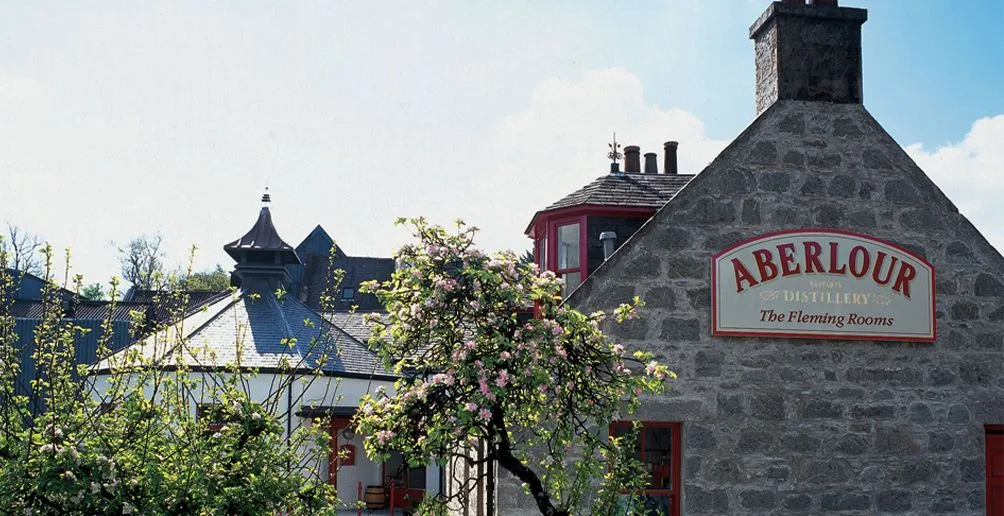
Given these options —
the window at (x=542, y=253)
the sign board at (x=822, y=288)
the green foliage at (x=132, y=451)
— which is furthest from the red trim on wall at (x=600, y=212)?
the green foliage at (x=132, y=451)

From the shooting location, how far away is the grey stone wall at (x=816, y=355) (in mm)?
9508

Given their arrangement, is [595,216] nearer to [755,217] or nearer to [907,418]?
[755,217]

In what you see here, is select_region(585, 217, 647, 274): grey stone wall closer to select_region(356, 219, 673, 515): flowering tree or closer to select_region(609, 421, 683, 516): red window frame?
select_region(609, 421, 683, 516): red window frame

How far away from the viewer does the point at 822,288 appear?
32.2ft

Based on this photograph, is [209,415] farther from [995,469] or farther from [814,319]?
[995,469]

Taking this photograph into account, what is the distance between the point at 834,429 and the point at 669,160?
Answer: 30.2 feet

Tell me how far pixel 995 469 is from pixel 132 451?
829 cm

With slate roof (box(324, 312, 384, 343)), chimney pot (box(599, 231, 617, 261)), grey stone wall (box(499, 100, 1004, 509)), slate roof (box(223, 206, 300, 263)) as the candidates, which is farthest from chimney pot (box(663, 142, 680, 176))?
slate roof (box(324, 312, 384, 343))

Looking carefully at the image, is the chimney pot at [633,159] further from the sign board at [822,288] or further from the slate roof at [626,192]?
the sign board at [822,288]

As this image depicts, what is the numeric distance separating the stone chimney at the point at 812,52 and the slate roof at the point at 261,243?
63.3 ft

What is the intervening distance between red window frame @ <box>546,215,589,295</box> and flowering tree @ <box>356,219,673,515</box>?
4.33 metres

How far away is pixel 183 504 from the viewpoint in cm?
627

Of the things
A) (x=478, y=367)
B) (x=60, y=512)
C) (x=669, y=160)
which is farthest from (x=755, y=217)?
(x=669, y=160)

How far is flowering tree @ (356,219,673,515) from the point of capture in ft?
24.4
